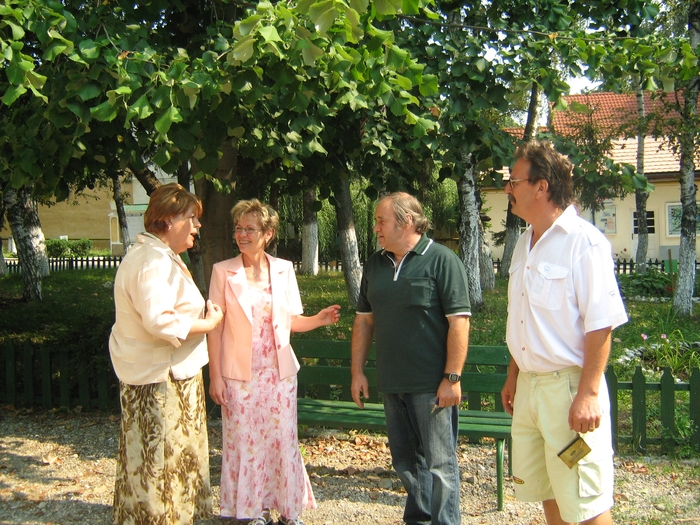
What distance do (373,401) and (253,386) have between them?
6.37ft

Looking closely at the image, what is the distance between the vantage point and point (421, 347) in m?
3.42

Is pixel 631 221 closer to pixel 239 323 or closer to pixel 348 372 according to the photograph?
pixel 348 372

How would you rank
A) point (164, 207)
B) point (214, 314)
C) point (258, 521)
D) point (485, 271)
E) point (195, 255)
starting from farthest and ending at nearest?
point (485, 271) → point (195, 255) → point (258, 521) → point (214, 314) → point (164, 207)

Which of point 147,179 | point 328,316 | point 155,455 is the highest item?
point 147,179

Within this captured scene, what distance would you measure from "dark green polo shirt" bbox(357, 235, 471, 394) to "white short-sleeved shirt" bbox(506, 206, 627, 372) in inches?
23.8

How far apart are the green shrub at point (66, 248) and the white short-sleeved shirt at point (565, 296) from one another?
3792 cm

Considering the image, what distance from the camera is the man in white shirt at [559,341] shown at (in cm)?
261

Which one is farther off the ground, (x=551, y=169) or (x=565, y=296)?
(x=551, y=169)

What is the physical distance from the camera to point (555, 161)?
2.81 meters

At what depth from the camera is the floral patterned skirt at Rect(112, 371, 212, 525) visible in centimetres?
341

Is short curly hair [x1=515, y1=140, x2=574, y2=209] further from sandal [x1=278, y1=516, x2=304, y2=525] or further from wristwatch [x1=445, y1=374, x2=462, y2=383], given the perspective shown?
sandal [x1=278, y1=516, x2=304, y2=525]

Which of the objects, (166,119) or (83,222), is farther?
(83,222)

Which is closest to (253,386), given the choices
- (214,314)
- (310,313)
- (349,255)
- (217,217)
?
(214,314)

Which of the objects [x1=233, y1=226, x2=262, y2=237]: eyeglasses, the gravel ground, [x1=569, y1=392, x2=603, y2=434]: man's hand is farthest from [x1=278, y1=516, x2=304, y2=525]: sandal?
[x1=569, y1=392, x2=603, y2=434]: man's hand
